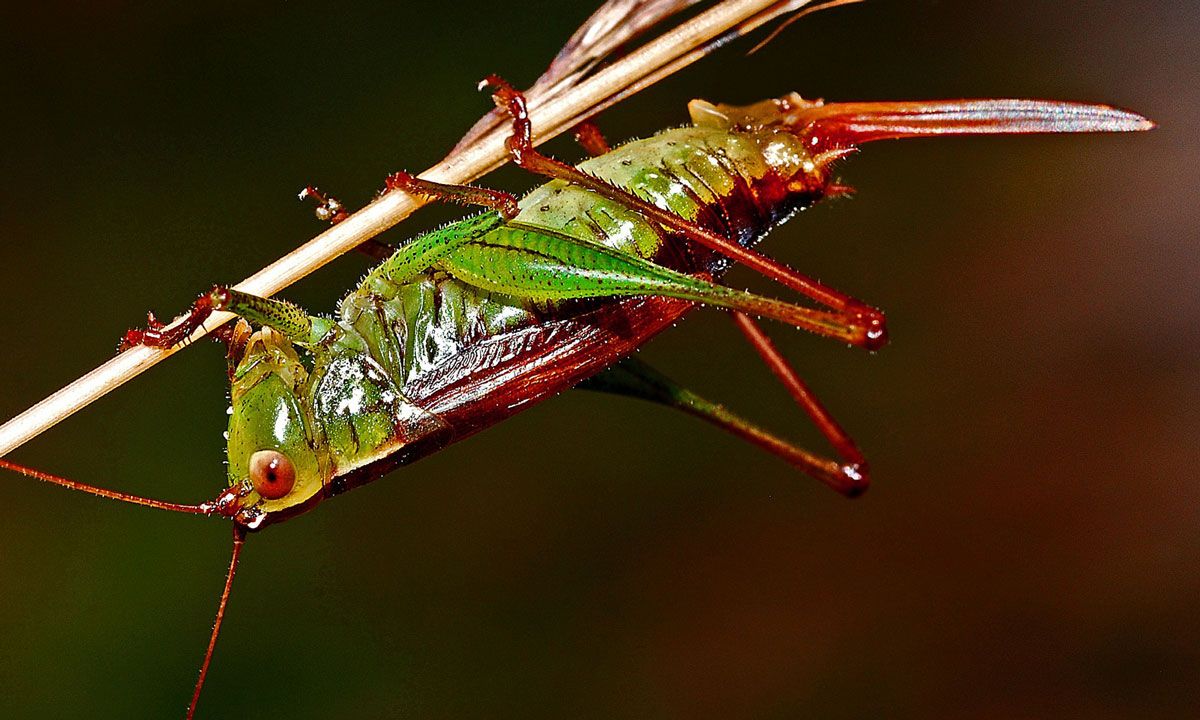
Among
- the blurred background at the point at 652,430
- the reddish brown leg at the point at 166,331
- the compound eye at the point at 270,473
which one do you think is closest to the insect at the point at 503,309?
the compound eye at the point at 270,473

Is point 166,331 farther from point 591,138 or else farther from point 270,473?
point 591,138

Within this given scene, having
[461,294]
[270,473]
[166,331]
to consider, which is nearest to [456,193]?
[461,294]

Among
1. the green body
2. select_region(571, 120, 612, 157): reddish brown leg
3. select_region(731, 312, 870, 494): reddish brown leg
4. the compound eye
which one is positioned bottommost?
select_region(731, 312, 870, 494): reddish brown leg

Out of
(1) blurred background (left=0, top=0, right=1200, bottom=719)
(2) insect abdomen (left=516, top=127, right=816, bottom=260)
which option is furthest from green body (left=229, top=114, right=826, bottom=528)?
(1) blurred background (left=0, top=0, right=1200, bottom=719)

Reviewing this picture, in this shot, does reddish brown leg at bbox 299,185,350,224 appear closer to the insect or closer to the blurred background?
the insect

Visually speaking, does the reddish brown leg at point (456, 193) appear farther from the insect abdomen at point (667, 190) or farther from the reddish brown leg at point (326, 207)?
the reddish brown leg at point (326, 207)

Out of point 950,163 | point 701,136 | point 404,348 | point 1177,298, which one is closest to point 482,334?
point 404,348
